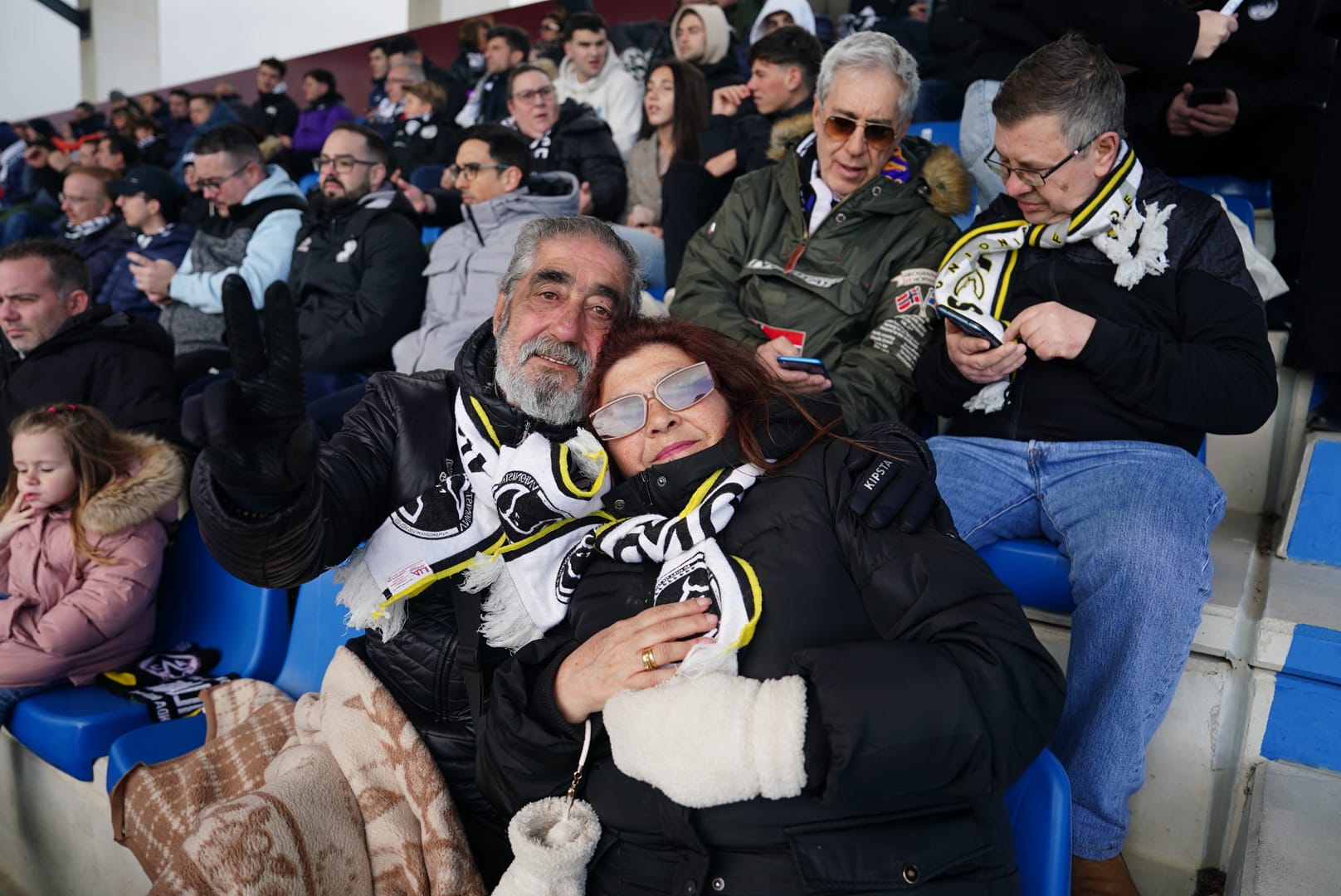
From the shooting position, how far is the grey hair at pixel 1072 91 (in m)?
2.17

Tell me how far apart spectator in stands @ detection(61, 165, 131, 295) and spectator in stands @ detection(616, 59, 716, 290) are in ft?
11.0

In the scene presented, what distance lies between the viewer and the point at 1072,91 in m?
2.17

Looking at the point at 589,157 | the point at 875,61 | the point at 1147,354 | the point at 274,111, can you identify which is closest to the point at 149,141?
the point at 274,111

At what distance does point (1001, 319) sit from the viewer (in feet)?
7.76

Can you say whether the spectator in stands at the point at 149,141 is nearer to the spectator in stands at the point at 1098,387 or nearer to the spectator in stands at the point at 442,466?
the spectator in stands at the point at 442,466

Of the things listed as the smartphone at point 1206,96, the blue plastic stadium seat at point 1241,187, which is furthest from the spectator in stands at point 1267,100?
the blue plastic stadium seat at point 1241,187

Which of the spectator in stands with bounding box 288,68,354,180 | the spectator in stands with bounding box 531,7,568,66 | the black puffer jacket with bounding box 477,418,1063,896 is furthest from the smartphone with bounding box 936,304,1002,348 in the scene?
the spectator in stands with bounding box 288,68,354,180

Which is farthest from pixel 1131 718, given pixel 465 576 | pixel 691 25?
pixel 691 25

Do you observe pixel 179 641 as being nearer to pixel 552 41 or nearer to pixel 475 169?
pixel 475 169

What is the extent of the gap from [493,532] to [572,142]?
355 cm

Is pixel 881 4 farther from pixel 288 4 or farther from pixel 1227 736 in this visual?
pixel 288 4

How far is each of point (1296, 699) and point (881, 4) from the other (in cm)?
642

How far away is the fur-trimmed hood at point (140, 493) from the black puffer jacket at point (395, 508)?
3.64ft

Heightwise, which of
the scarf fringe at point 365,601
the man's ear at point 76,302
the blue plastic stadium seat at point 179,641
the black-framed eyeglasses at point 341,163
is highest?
the black-framed eyeglasses at point 341,163
